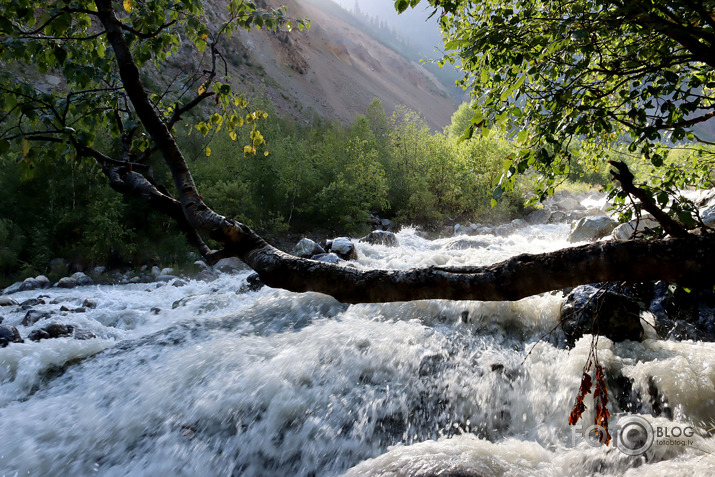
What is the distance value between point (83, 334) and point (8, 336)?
2.84 ft

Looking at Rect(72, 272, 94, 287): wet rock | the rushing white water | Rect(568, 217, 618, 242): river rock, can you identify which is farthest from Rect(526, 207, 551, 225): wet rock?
Rect(72, 272, 94, 287): wet rock

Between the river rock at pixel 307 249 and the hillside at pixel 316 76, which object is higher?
the hillside at pixel 316 76

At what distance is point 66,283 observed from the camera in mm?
9562

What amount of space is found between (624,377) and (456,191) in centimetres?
1687

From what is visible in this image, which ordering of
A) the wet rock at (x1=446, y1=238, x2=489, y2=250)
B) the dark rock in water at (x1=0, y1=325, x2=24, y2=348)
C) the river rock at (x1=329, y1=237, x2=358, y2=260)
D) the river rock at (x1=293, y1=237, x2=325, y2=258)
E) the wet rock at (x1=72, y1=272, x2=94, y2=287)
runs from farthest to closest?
the wet rock at (x1=446, y1=238, x2=489, y2=250) → the river rock at (x1=293, y1=237, x2=325, y2=258) → the river rock at (x1=329, y1=237, x2=358, y2=260) → the wet rock at (x1=72, y1=272, x2=94, y2=287) → the dark rock in water at (x1=0, y1=325, x2=24, y2=348)

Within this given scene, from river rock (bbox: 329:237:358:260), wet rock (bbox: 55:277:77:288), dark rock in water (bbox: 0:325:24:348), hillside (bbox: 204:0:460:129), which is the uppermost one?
hillside (bbox: 204:0:460:129)

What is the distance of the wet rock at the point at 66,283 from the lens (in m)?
9.54

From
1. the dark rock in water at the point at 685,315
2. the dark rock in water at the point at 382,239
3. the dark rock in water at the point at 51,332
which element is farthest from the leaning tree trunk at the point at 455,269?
the dark rock in water at the point at 382,239

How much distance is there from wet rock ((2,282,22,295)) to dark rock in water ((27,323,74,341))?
15.2ft

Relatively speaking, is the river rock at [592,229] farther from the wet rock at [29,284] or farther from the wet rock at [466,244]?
the wet rock at [29,284]

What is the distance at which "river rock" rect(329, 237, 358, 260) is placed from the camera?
10569 millimetres

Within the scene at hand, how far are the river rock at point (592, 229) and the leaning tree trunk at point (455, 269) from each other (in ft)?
39.7

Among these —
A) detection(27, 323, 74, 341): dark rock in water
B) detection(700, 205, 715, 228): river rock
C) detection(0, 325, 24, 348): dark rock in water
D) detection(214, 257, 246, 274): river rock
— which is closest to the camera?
detection(0, 325, 24, 348): dark rock in water

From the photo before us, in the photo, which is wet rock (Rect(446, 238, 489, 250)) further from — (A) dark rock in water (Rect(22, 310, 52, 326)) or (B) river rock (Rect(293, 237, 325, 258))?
(A) dark rock in water (Rect(22, 310, 52, 326))
